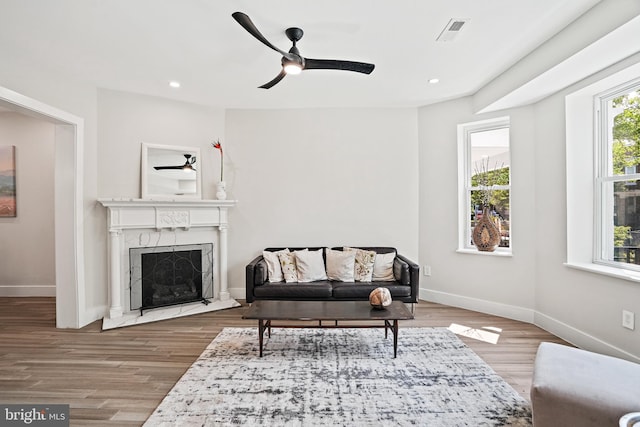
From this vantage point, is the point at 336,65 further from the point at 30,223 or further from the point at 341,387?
the point at 30,223

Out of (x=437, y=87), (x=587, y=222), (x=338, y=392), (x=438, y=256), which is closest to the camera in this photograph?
(x=338, y=392)

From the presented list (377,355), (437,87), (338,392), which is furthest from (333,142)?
(338,392)

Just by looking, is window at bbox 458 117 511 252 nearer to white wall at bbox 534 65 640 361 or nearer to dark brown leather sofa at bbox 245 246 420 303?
white wall at bbox 534 65 640 361

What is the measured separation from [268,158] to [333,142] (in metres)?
0.94

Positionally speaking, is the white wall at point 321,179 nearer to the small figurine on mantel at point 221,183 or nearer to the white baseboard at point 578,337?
the small figurine on mantel at point 221,183

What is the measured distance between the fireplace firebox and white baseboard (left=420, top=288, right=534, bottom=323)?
2.99 meters

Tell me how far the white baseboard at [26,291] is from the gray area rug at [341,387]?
3497mm

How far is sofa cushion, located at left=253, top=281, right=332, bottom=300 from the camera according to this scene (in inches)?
149

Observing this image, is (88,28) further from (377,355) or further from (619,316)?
(619,316)

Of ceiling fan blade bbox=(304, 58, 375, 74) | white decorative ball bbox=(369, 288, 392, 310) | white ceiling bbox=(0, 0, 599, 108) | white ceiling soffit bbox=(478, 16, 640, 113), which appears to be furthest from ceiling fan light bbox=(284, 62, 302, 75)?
white ceiling soffit bbox=(478, 16, 640, 113)

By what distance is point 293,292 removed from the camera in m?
3.80

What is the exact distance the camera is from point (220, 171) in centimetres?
466

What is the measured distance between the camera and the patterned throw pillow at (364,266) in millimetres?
4109

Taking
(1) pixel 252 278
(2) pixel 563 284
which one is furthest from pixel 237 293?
(2) pixel 563 284
